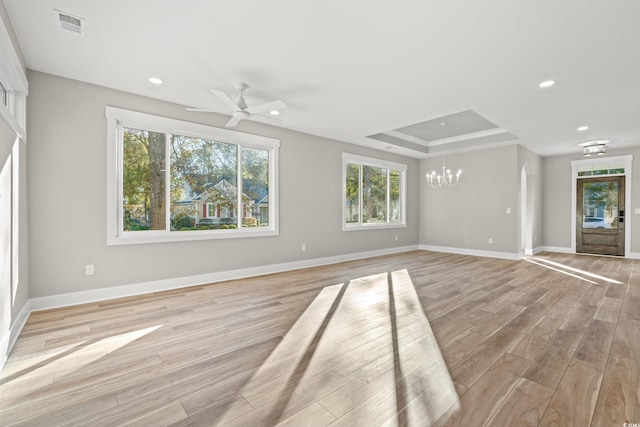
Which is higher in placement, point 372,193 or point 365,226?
point 372,193

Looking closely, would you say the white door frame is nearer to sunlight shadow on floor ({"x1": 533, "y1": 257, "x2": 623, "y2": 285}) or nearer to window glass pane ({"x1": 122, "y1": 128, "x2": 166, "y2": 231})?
sunlight shadow on floor ({"x1": 533, "y1": 257, "x2": 623, "y2": 285})

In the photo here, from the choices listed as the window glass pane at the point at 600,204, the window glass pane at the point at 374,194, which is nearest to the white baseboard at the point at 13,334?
the window glass pane at the point at 374,194

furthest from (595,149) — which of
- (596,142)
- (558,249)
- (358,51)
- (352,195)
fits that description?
(358,51)

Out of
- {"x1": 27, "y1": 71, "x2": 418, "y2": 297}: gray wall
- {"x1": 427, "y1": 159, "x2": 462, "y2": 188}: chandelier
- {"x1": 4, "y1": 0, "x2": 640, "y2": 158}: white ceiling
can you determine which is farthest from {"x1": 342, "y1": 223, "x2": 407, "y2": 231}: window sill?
{"x1": 4, "y1": 0, "x2": 640, "y2": 158}: white ceiling

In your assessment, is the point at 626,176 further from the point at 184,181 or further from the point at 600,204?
the point at 184,181

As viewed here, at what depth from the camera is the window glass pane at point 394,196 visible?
26.6 feet

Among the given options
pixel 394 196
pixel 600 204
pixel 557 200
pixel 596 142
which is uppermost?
pixel 596 142

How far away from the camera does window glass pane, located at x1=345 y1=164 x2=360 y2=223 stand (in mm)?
6906

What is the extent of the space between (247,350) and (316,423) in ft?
3.38

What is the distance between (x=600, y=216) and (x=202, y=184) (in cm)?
966

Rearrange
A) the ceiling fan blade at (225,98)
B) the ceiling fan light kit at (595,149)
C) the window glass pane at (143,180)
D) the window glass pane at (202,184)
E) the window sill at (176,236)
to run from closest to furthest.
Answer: the ceiling fan blade at (225,98) < the window sill at (176,236) < the window glass pane at (143,180) < the window glass pane at (202,184) < the ceiling fan light kit at (595,149)

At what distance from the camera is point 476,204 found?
25.0ft

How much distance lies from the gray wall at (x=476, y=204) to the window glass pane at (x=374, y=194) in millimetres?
1571

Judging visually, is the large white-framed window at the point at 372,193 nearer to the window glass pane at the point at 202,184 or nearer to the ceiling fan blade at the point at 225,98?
the window glass pane at the point at 202,184
